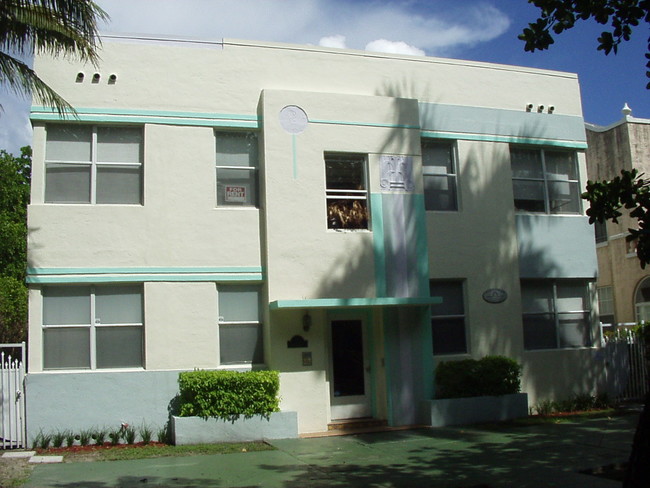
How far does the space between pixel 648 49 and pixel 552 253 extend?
367 inches

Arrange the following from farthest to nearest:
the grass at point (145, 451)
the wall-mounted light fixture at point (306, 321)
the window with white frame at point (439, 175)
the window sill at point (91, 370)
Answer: the window with white frame at point (439, 175) < the wall-mounted light fixture at point (306, 321) < the window sill at point (91, 370) < the grass at point (145, 451)

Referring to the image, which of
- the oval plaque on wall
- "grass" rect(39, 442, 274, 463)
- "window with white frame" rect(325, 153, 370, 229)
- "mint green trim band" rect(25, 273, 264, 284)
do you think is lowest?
"grass" rect(39, 442, 274, 463)

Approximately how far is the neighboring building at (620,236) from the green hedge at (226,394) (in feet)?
57.6

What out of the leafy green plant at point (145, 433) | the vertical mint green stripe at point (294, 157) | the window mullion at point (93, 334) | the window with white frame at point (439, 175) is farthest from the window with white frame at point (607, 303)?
the window mullion at point (93, 334)

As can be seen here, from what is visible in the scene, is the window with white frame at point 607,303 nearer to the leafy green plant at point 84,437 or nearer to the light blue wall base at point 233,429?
the light blue wall base at point 233,429

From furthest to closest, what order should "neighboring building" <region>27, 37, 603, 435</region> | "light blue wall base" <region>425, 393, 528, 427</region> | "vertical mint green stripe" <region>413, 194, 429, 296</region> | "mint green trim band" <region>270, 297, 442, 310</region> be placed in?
"vertical mint green stripe" <region>413, 194, 429, 296</region> → "light blue wall base" <region>425, 393, 528, 427</region> → "neighboring building" <region>27, 37, 603, 435</region> → "mint green trim band" <region>270, 297, 442, 310</region>

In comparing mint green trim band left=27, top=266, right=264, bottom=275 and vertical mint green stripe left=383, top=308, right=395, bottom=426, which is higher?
mint green trim band left=27, top=266, right=264, bottom=275

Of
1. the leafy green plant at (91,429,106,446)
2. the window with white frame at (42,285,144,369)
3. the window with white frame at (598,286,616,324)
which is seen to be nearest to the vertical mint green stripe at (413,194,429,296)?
the window with white frame at (42,285,144,369)

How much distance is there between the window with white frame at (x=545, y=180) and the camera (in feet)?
56.2

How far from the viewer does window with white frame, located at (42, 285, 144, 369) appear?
535 inches

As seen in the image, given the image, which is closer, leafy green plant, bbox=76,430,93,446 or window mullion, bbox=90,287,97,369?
leafy green plant, bbox=76,430,93,446

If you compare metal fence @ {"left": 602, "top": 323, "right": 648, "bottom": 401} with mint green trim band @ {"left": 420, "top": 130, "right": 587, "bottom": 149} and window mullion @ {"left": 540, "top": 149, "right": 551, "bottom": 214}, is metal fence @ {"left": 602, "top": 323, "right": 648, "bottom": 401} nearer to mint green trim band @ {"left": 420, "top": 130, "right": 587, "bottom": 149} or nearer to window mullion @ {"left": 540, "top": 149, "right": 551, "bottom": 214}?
window mullion @ {"left": 540, "top": 149, "right": 551, "bottom": 214}

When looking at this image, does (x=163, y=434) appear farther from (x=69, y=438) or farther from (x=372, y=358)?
(x=372, y=358)

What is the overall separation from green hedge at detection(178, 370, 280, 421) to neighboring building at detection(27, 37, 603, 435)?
0.67m
